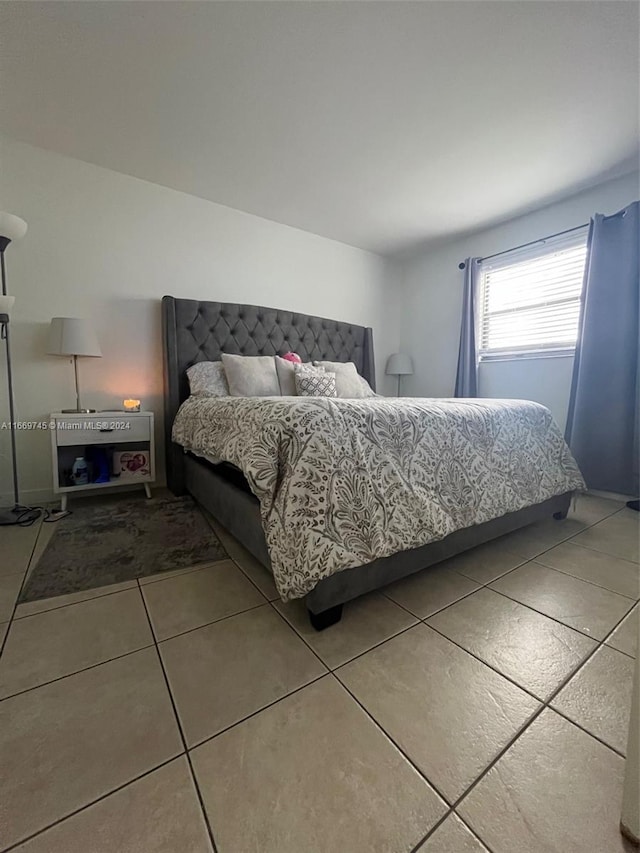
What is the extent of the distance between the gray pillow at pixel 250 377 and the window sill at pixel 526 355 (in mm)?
2146

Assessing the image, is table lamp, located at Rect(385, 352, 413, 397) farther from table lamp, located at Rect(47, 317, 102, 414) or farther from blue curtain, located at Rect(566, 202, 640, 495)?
table lamp, located at Rect(47, 317, 102, 414)

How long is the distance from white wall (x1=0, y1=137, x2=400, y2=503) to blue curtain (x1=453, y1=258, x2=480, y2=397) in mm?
1768

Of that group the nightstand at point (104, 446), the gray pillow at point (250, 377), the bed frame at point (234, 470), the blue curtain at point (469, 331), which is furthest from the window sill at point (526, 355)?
the nightstand at point (104, 446)

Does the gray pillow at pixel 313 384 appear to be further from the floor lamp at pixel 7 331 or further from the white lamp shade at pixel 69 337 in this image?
the floor lamp at pixel 7 331

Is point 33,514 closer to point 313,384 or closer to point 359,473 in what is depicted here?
point 313,384

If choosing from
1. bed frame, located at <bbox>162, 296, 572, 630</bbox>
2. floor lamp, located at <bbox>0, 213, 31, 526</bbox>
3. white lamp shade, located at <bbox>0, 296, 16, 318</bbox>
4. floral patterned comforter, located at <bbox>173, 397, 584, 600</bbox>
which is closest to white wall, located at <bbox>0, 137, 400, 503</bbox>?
floor lamp, located at <bbox>0, 213, 31, 526</bbox>

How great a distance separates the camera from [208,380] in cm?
246

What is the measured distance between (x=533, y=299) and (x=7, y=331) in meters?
3.95

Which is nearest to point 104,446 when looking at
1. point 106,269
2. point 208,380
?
point 208,380

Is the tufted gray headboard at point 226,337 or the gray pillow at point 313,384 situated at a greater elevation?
the tufted gray headboard at point 226,337

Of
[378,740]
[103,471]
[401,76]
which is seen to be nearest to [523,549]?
[378,740]

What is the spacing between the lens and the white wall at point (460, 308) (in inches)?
104

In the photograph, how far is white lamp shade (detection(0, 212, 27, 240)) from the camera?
5.92ft

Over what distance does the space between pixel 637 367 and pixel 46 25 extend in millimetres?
3745
